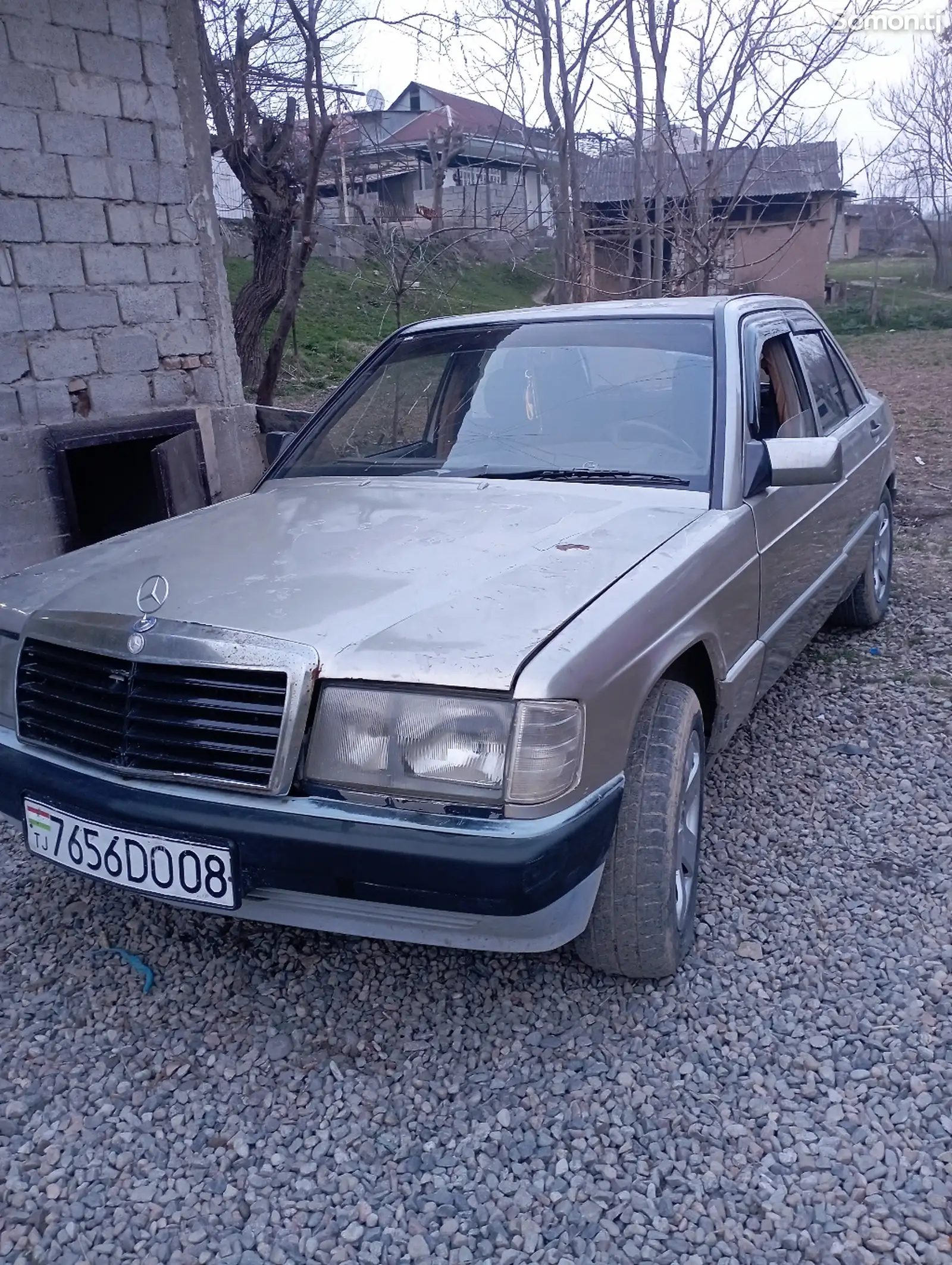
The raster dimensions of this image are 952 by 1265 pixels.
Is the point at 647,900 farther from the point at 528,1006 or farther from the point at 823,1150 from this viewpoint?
the point at 823,1150

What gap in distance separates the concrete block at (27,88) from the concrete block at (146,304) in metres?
0.94

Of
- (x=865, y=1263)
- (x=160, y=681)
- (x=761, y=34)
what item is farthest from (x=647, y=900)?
(x=761, y=34)

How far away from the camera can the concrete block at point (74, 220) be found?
209 inches

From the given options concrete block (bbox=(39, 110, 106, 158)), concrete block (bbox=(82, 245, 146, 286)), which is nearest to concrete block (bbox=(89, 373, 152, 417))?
concrete block (bbox=(82, 245, 146, 286))

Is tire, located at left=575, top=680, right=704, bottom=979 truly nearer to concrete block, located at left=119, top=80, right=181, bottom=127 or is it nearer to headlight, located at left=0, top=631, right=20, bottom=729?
headlight, located at left=0, top=631, right=20, bottom=729

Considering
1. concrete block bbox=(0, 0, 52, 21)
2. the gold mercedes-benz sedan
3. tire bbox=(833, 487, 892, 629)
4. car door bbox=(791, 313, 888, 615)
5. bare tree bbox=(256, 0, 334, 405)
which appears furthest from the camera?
bare tree bbox=(256, 0, 334, 405)

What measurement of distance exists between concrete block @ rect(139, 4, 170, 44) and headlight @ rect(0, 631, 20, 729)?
4563 millimetres

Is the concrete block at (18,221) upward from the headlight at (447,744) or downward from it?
upward

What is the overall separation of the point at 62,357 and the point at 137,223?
0.92 metres

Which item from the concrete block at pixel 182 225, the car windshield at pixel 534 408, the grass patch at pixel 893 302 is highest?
the concrete block at pixel 182 225

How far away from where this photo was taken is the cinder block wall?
5188 mm

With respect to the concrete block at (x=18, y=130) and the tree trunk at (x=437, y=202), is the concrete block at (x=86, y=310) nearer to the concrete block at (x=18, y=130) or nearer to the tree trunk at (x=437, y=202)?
the concrete block at (x=18, y=130)

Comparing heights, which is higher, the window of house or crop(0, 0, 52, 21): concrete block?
crop(0, 0, 52, 21): concrete block

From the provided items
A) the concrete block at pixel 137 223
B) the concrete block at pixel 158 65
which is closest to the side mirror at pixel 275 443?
the concrete block at pixel 137 223
